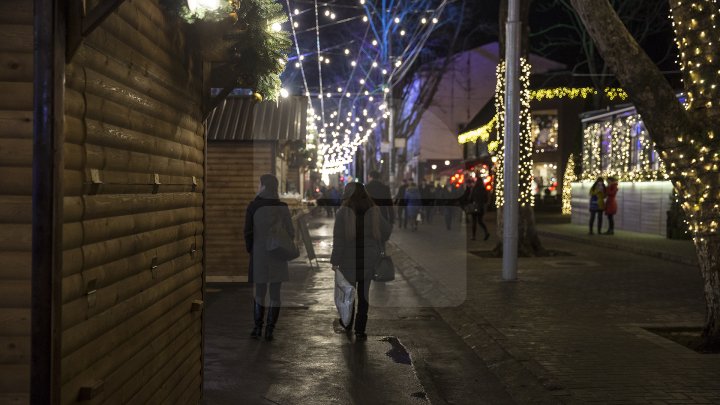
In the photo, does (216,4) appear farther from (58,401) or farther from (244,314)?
(244,314)

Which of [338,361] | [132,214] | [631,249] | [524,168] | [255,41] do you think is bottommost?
[338,361]

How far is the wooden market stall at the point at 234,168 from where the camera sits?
14.5 m

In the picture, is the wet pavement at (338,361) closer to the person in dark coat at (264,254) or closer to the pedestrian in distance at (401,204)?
the person in dark coat at (264,254)

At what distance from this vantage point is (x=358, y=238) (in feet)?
29.9

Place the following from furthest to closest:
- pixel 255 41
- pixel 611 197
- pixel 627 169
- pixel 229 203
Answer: pixel 627 169 → pixel 611 197 → pixel 229 203 → pixel 255 41

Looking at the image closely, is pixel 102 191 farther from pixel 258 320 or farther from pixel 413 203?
pixel 413 203

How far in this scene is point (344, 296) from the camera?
915 cm

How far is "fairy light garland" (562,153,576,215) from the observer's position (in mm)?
36997

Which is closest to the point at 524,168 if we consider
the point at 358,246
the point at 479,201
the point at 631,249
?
the point at 631,249

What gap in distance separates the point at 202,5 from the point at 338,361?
415 cm

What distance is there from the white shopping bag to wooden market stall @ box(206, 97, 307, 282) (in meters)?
5.54

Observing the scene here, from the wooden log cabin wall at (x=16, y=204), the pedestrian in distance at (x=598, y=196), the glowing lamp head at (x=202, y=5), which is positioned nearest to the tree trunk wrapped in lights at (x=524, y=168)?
the pedestrian in distance at (x=598, y=196)

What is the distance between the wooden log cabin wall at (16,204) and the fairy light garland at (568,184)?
113 ft

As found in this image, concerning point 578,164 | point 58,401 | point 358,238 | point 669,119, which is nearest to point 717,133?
point 669,119
